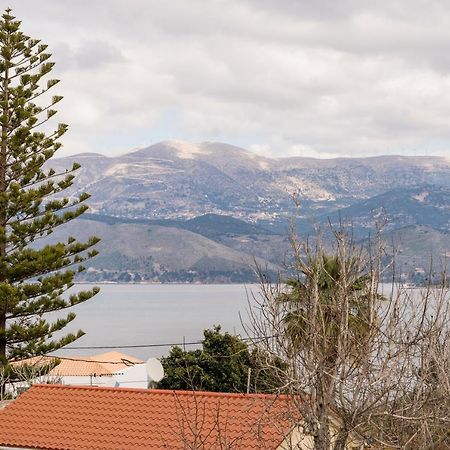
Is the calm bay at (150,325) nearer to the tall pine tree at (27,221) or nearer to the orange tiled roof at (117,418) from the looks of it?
the tall pine tree at (27,221)

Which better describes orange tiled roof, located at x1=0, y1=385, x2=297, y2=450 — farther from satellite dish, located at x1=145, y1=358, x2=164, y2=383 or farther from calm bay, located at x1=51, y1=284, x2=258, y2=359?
calm bay, located at x1=51, y1=284, x2=258, y2=359

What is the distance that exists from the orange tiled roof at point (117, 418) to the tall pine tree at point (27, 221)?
35.6ft

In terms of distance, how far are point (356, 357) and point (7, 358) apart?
20575 mm

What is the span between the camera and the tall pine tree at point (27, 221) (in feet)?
89.4

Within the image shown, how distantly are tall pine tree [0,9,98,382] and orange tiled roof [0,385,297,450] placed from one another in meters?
10.9

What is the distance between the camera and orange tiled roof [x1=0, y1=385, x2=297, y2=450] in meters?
14.1

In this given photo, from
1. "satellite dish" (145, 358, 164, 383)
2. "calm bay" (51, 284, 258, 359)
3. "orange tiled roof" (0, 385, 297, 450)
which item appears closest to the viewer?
"orange tiled roof" (0, 385, 297, 450)

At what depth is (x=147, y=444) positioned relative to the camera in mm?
14398

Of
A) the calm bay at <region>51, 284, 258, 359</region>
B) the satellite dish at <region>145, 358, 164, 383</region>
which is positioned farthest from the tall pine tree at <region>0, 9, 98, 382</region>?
the calm bay at <region>51, 284, 258, 359</region>

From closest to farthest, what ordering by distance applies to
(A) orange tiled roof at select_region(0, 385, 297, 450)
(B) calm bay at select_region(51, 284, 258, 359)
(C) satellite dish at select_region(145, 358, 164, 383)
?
(A) orange tiled roof at select_region(0, 385, 297, 450), (C) satellite dish at select_region(145, 358, 164, 383), (B) calm bay at select_region(51, 284, 258, 359)

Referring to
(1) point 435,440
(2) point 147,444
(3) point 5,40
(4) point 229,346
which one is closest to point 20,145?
(3) point 5,40

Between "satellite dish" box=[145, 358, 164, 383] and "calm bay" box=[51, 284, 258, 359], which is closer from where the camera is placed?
"satellite dish" box=[145, 358, 164, 383]

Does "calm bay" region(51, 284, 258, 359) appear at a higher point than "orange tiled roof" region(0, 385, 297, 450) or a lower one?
lower

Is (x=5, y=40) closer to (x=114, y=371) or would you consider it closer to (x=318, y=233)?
(x=318, y=233)
